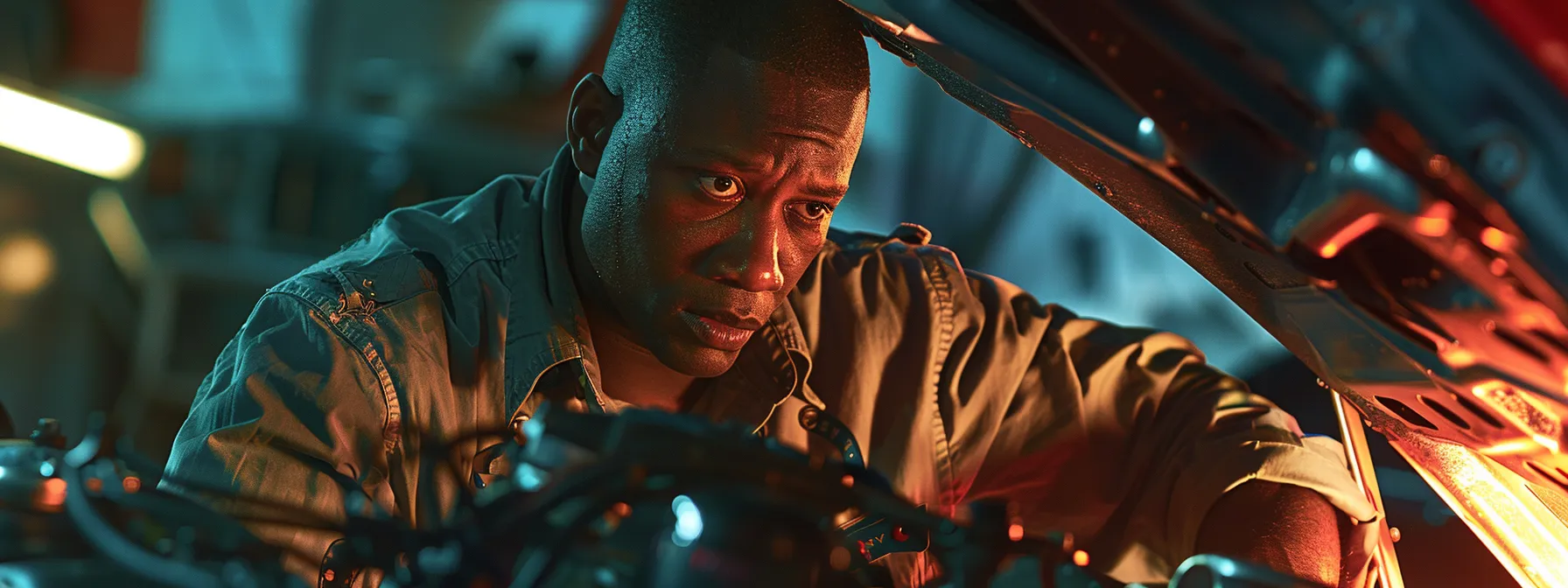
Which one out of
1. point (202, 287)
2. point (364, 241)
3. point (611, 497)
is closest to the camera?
point (611, 497)

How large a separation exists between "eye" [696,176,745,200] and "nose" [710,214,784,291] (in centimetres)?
2

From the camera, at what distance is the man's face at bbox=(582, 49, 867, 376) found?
976 millimetres

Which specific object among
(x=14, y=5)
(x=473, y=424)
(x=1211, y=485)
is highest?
(x=1211, y=485)

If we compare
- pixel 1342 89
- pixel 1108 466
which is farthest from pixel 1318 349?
pixel 1108 466

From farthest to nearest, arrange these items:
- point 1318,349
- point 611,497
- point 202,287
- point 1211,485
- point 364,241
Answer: point 202,287
point 364,241
point 1211,485
point 1318,349
point 611,497

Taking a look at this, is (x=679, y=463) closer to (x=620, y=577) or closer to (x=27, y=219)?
(x=620, y=577)

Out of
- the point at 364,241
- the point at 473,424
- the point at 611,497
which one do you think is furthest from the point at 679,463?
the point at 364,241

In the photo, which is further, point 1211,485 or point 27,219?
point 27,219

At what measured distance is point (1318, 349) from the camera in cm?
71

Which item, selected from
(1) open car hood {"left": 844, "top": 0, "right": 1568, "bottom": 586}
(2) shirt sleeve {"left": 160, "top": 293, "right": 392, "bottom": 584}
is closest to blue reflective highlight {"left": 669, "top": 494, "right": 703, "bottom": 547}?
(1) open car hood {"left": 844, "top": 0, "right": 1568, "bottom": 586}

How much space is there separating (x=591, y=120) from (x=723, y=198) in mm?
196

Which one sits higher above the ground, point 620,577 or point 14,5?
point 620,577

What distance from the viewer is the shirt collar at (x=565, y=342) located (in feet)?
3.64

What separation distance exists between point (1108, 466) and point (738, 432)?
771 millimetres
